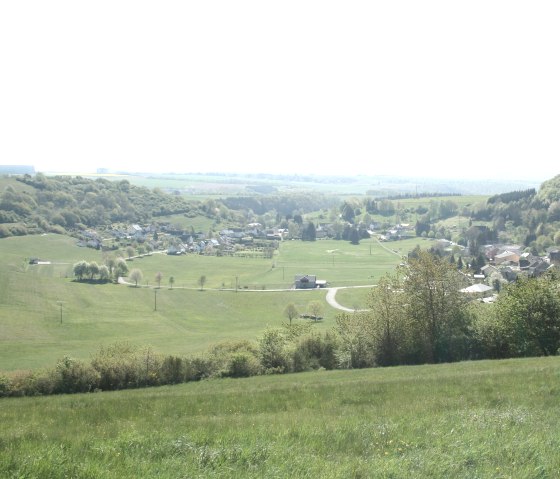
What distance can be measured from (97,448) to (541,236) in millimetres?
133994

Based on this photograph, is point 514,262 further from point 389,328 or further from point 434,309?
point 389,328

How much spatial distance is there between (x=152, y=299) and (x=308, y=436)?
80.1 meters

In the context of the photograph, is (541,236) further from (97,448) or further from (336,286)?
(97,448)

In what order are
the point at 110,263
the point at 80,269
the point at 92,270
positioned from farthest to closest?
the point at 110,263
the point at 92,270
the point at 80,269

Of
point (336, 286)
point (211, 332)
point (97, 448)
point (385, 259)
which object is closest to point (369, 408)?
point (97, 448)

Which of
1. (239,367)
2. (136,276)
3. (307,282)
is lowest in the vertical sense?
(307,282)

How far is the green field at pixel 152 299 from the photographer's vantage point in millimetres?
57562

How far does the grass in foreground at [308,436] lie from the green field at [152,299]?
28.1m

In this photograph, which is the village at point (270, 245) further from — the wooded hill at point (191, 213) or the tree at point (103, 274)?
the tree at point (103, 274)

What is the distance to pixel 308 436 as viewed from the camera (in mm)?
9172

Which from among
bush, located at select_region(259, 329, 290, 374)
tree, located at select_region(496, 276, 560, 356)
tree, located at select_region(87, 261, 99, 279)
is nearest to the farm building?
tree, located at select_region(87, 261, 99, 279)

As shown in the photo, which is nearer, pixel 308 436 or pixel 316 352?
pixel 308 436

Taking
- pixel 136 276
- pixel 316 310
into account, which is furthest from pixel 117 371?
pixel 136 276

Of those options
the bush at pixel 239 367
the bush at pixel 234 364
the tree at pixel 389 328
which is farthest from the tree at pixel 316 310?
the bush at pixel 239 367
